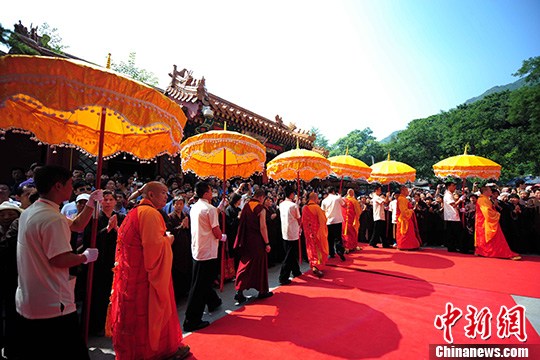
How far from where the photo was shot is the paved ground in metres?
2.99

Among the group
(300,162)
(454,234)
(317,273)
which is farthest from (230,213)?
(454,234)

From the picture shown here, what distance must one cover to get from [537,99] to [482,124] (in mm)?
4958

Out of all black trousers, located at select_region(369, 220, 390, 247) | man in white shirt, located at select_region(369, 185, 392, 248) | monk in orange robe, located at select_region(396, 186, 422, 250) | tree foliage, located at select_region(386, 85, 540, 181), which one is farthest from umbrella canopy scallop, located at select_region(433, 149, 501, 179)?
tree foliage, located at select_region(386, 85, 540, 181)

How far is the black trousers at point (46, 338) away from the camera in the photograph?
190 cm

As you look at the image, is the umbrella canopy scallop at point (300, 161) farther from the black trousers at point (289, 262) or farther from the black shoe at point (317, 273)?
the black shoe at point (317, 273)

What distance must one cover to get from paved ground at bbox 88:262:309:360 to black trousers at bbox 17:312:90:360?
3.75ft

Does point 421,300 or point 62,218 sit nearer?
point 62,218

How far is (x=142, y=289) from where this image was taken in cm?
261

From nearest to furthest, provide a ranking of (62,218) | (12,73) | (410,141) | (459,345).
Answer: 1. (62,218)
2. (12,73)
3. (459,345)
4. (410,141)

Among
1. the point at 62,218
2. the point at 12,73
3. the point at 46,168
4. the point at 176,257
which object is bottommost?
the point at 176,257

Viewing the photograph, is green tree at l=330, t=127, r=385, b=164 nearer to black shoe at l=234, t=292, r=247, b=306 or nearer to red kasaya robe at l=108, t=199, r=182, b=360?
black shoe at l=234, t=292, r=247, b=306

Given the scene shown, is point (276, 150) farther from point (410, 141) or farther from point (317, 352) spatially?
point (410, 141)

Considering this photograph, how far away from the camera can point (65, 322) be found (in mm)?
1997

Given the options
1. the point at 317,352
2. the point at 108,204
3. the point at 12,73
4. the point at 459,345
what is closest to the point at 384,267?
the point at 459,345
